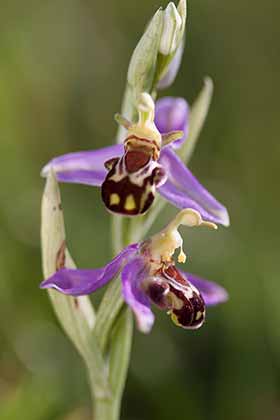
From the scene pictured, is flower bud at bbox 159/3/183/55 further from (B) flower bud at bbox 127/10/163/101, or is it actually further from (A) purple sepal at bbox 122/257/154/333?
(A) purple sepal at bbox 122/257/154/333

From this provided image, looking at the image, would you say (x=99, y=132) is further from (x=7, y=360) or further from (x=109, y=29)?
(x=7, y=360)

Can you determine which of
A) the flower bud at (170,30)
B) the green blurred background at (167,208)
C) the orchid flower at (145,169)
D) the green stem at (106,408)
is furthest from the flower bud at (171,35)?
the green blurred background at (167,208)

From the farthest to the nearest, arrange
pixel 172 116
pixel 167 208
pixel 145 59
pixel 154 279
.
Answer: pixel 167 208 < pixel 172 116 < pixel 145 59 < pixel 154 279

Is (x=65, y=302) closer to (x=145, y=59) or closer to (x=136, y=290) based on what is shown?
(x=136, y=290)

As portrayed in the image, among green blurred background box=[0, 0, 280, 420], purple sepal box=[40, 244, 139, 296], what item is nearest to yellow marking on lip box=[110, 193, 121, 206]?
purple sepal box=[40, 244, 139, 296]

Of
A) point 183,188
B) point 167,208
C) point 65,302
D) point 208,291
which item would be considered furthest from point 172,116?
point 167,208

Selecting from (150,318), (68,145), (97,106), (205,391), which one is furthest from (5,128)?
(150,318)
